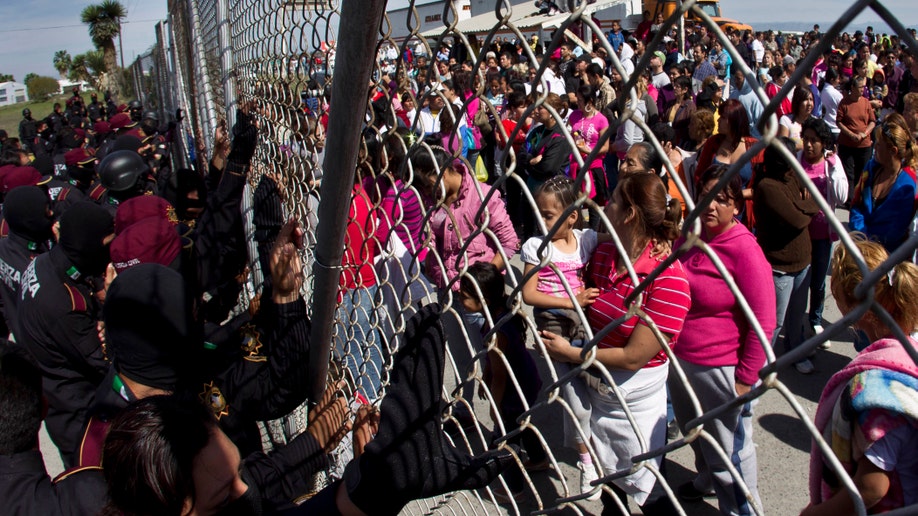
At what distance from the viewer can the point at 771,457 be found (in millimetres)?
3443

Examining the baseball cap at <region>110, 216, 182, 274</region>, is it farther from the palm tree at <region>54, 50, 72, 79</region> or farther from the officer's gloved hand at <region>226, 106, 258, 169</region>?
the palm tree at <region>54, 50, 72, 79</region>

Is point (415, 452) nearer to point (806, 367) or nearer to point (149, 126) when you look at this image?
point (806, 367)

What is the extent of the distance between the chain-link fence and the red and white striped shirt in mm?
17

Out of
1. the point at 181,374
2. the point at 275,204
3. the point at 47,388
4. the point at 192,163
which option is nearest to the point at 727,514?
the point at 181,374

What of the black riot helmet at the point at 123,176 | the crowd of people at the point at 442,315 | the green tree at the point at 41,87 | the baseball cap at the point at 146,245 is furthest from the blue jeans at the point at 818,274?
the green tree at the point at 41,87

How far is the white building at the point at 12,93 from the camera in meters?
49.2

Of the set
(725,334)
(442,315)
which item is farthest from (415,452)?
(725,334)

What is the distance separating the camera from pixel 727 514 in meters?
2.74

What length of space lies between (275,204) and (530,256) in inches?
61.2

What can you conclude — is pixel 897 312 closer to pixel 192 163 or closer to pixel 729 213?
pixel 729 213

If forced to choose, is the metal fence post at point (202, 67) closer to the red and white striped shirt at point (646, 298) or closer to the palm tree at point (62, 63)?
the red and white striped shirt at point (646, 298)

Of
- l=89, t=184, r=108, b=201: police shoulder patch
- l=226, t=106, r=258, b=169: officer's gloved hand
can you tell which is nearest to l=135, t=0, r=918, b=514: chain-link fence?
l=226, t=106, r=258, b=169: officer's gloved hand

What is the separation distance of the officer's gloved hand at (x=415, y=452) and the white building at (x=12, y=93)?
59.4m

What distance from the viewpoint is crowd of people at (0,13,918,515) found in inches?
47.4
